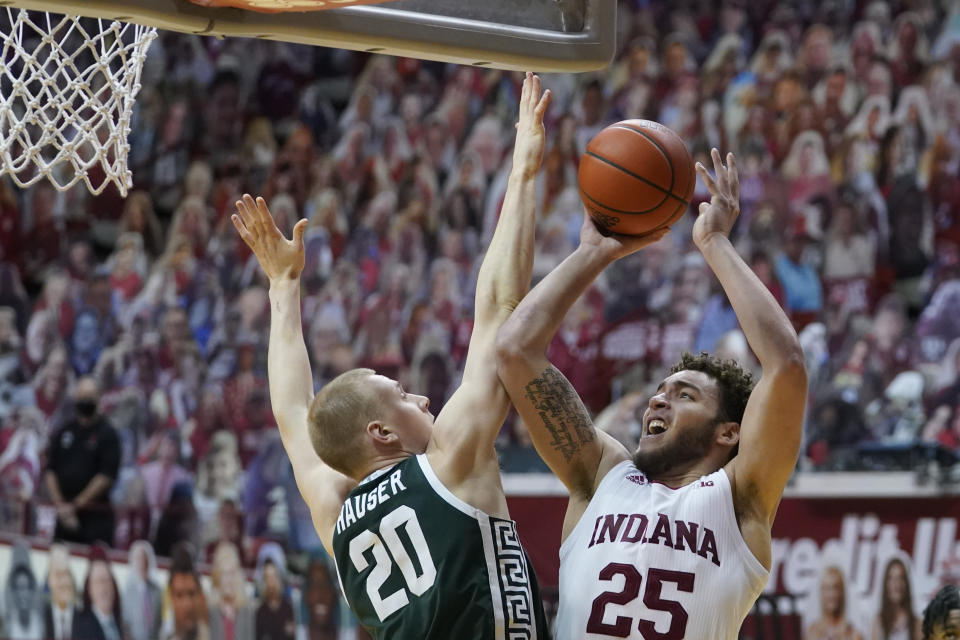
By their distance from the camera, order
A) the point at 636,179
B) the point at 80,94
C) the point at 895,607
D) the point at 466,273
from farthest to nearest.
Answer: the point at 466,273 < the point at 895,607 < the point at 80,94 < the point at 636,179

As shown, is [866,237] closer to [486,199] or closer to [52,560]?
[486,199]

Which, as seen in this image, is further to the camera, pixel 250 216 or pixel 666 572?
pixel 250 216

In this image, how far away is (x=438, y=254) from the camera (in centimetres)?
1012

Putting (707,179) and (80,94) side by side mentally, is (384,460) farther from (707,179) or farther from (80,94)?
(80,94)

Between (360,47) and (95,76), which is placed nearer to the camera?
(360,47)

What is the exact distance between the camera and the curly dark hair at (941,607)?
4219 millimetres

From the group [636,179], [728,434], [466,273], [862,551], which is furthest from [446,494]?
[466,273]

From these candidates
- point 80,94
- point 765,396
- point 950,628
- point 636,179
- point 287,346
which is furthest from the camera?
point 80,94

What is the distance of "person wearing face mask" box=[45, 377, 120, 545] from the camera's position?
8.75 metres

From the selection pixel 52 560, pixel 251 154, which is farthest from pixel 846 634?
pixel 251 154

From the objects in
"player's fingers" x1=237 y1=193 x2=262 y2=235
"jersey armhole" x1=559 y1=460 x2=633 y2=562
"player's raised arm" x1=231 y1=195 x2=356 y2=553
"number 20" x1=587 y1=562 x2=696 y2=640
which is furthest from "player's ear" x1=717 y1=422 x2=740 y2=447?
"player's fingers" x1=237 y1=193 x2=262 y2=235

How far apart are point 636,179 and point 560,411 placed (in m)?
0.60

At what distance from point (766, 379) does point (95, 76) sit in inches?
104

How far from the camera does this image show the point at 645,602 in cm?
304
